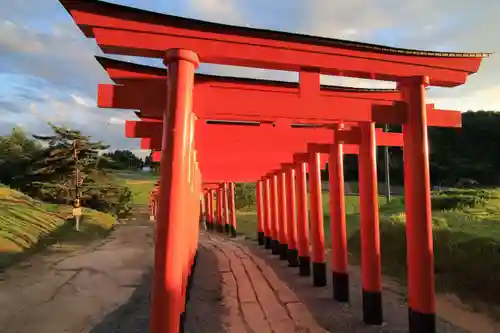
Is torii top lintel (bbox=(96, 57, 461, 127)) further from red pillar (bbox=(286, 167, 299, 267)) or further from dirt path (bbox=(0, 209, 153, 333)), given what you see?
red pillar (bbox=(286, 167, 299, 267))

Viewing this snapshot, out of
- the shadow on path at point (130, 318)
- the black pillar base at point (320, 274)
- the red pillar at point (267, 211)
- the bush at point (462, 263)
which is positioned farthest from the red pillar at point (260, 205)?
the shadow on path at point (130, 318)

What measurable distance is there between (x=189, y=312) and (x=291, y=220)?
17.0ft

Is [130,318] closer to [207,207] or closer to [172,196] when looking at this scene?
[172,196]

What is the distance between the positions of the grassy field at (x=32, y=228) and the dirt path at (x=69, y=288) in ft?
2.53

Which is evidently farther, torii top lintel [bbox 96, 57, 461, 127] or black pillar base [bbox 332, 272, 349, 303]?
black pillar base [bbox 332, 272, 349, 303]

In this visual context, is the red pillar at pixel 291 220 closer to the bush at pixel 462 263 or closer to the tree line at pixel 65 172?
the bush at pixel 462 263

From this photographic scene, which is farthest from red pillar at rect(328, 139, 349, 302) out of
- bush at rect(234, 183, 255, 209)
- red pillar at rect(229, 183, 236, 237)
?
bush at rect(234, 183, 255, 209)

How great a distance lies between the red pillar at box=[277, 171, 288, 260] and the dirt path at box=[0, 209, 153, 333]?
4128mm

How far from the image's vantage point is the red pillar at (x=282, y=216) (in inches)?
484

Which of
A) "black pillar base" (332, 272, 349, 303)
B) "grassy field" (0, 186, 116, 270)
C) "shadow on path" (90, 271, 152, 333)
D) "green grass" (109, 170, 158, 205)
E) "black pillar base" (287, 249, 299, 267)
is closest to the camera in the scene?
"shadow on path" (90, 271, 152, 333)

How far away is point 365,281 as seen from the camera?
5797mm

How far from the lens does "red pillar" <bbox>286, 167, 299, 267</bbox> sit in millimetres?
11039

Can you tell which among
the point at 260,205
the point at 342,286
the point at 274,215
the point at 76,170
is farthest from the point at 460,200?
the point at 76,170

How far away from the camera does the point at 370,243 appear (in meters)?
5.69
